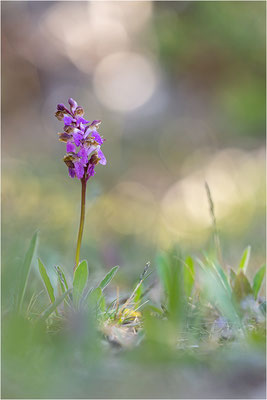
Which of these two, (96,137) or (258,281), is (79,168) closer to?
(96,137)

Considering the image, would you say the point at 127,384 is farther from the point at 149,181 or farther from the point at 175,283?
the point at 149,181

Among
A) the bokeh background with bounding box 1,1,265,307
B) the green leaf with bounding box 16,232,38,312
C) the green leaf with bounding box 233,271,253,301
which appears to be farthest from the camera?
the bokeh background with bounding box 1,1,265,307

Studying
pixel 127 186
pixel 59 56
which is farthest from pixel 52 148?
pixel 59 56

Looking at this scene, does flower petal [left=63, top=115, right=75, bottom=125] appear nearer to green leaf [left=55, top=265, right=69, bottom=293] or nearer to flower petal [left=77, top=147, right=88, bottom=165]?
flower petal [left=77, top=147, right=88, bottom=165]

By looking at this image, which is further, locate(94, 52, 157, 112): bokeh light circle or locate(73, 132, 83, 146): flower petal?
locate(94, 52, 157, 112): bokeh light circle

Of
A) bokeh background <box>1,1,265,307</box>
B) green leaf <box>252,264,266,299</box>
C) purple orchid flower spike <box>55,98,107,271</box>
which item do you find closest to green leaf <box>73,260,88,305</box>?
purple orchid flower spike <box>55,98,107,271</box>

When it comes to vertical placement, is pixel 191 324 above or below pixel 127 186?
below

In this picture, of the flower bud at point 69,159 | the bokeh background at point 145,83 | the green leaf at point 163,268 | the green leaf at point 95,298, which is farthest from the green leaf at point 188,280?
the bokeh background at point 145,83
